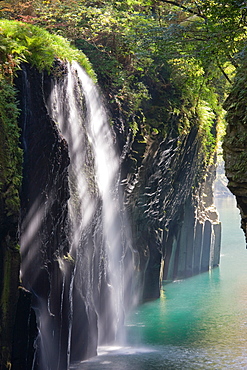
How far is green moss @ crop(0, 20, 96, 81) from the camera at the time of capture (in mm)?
10625

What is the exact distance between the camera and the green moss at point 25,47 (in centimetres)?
1062

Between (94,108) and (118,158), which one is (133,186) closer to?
(118,158)

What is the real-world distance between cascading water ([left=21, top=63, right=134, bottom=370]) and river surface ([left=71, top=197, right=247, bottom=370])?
931 mm

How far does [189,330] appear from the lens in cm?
1809

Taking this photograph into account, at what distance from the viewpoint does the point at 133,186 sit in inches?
759

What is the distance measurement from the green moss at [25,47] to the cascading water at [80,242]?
31.3 inches

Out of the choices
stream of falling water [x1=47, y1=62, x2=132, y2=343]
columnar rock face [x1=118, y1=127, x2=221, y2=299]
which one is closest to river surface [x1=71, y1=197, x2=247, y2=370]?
columnar rock face [x1=118, y1=127, x2=221, y2=299]

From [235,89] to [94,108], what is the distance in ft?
23.3

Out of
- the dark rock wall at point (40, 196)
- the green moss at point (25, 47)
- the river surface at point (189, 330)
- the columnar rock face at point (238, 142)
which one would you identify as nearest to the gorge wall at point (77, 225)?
the dark rock wall at point (40, 196)

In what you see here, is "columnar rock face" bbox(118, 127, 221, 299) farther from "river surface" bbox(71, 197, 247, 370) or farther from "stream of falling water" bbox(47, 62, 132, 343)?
"stream of falling water" bbox(47, 62, 132, 343)

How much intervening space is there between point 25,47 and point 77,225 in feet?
Answer: 14.9

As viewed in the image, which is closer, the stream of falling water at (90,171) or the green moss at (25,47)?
the green moss at (25,47)

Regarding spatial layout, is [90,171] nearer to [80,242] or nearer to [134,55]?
[80,242]

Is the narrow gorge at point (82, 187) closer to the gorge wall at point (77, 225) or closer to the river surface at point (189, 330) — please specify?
Result: the gorge wall at point (77, 225)
